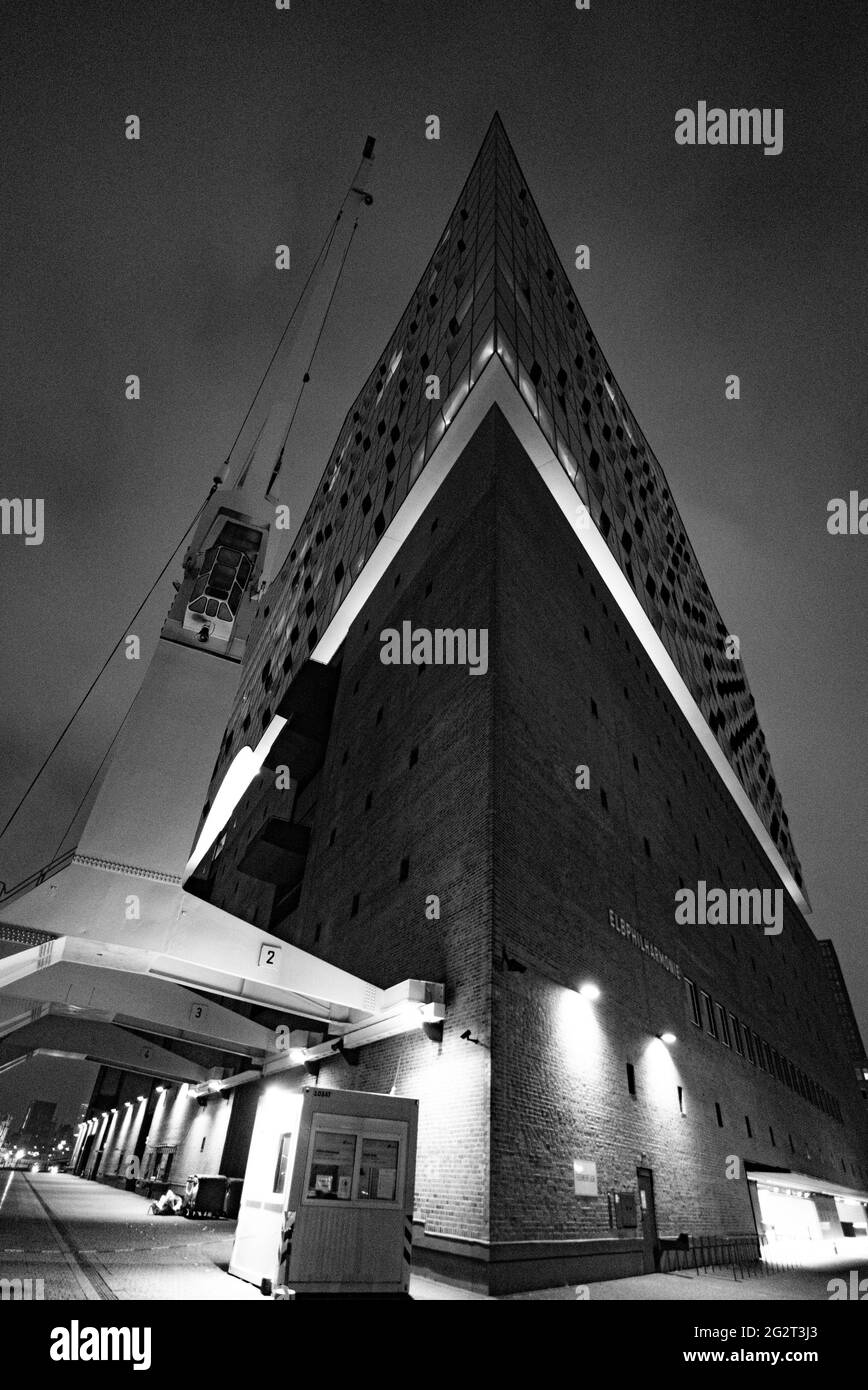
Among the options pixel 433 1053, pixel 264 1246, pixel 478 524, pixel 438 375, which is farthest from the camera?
pixel 438 375

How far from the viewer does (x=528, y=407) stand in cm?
1822

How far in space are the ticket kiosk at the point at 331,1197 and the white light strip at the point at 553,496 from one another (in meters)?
7.53

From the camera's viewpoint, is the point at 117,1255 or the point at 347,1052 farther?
the point at 347,1052

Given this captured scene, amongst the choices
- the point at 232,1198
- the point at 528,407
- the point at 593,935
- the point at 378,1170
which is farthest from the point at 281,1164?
the point at 528,407

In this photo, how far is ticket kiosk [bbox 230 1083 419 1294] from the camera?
6844 millimetres

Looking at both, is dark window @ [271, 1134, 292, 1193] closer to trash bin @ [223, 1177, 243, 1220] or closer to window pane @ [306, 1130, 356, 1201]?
window pane @ [306, 1130, 356, 1201]

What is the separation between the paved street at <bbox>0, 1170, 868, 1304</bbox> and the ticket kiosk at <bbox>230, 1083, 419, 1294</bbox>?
0.46 metres

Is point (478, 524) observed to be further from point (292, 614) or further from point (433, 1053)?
point (292, 614)

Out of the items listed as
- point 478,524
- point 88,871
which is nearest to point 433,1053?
point 88,871

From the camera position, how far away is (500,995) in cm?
1012

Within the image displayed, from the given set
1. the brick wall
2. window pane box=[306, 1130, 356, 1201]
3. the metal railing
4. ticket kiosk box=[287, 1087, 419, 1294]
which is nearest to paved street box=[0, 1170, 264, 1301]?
ticket kiosk box=[287, 1087, 419, 1294]

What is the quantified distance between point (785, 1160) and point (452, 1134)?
19.1 metres

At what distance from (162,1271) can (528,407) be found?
735 inches

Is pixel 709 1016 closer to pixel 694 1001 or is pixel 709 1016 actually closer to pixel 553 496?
pixel 694 1001
